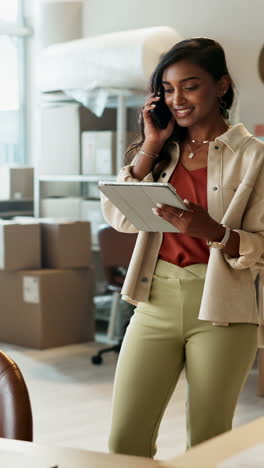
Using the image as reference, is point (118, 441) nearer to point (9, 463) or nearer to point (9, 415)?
point (9, 415)

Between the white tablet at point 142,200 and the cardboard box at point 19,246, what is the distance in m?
3.52

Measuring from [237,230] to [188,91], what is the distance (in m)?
0.34

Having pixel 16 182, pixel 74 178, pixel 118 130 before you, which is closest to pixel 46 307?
pixel 74 178

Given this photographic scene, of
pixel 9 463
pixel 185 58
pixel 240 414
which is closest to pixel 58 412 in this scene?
pixel 240 414

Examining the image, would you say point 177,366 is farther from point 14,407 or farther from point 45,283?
point 45,283

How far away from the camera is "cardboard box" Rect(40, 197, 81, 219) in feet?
20.2

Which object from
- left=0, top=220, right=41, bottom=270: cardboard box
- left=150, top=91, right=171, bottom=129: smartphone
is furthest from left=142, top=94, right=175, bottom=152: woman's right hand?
left=0, top=220, right=41, bottom=270: cardboard box

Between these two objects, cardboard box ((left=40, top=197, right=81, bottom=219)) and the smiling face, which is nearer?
the smiling face

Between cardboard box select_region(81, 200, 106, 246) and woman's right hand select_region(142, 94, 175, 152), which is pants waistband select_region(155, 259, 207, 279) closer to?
woman's right hand select_region(142, 94, 175, 152)

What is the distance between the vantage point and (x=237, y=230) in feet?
6.35

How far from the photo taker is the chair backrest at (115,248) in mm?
4875

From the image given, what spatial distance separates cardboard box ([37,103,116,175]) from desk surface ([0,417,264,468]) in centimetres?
494

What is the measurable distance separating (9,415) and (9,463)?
404mm

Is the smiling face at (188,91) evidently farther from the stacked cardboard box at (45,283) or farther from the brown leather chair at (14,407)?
the stacked cardboard box at (45,283)
